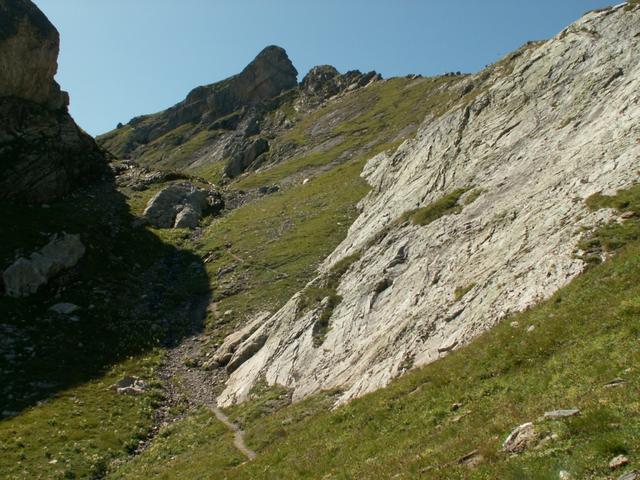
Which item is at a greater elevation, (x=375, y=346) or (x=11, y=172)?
(x=11, y=172)

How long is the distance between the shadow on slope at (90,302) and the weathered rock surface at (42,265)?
882mm

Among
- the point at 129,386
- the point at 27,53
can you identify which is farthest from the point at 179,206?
the point at 129,386

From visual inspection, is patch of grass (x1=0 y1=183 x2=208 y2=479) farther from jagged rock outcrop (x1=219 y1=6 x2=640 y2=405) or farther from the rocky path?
jagged rock outcrop (x1=219 y1=6 x2=640 y2=405)

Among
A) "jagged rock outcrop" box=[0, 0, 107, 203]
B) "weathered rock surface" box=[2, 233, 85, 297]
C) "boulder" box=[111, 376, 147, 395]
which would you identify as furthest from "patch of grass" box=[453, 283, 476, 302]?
"jagged rock outcrop" box=[0, 0, 107, 203]

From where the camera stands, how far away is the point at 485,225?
35281 millimetres

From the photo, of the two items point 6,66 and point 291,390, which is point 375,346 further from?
point 6,66

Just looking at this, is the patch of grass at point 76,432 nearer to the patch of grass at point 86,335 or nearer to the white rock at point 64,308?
the patch of grass at point 86,335

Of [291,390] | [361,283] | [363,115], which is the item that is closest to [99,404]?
[291,390]

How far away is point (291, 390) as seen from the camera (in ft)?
113

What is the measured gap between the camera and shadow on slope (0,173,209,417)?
44.2 m

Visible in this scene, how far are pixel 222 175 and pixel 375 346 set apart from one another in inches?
5171

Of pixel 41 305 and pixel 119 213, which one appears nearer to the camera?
pixel 41 305

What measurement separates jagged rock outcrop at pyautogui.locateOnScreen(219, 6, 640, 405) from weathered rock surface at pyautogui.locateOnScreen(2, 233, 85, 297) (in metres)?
26.9

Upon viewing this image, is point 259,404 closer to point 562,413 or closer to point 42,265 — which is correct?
point 562,413
